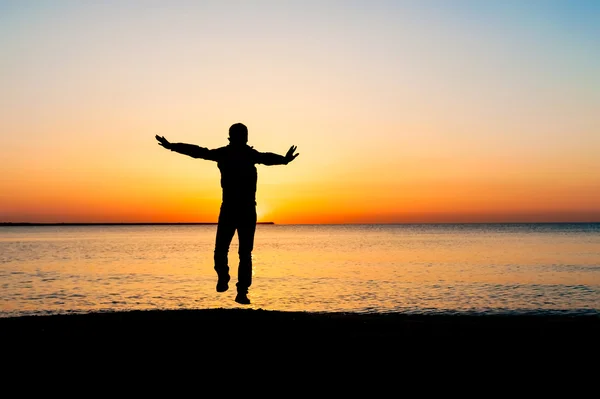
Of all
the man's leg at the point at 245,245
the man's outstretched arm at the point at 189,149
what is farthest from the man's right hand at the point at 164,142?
the man's leg at the point at 245,245

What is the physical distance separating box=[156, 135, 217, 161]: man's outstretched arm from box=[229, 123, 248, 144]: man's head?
0.47m

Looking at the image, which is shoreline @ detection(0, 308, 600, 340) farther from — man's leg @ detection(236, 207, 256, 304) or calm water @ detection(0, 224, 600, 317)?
calm water @ detection(0, 224, 600, 317)

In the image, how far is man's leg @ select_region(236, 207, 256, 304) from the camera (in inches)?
456

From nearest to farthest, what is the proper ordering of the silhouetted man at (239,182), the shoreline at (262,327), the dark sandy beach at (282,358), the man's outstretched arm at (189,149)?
the dark sandy beach at (282,358) < the shoreline at (262,327) < the man's outstretched arm at (189,149) < the silhouetted man at (239,182)

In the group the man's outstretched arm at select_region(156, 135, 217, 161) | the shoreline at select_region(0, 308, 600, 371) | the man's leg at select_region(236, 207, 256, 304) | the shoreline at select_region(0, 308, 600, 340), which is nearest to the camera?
the shoreline at select_region(0, 308, 600, 371)

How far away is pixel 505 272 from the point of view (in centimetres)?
4541

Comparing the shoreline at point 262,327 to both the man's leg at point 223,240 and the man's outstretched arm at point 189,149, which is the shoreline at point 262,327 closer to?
the man's leg at point 223,240

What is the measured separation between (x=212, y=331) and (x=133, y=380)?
2.50m

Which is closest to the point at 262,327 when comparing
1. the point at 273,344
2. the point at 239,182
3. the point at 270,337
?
the point at 270,337

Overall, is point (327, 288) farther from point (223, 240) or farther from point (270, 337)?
point (270, 337)

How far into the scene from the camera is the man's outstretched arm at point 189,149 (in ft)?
35.9

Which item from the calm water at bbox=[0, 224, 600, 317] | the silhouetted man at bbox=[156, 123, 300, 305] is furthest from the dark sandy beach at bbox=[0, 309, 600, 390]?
the calm water at bbox=[0, 224, 600, 317]

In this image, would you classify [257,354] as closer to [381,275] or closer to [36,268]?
[381,275]

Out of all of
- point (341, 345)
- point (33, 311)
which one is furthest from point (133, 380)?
point (33, 311)
